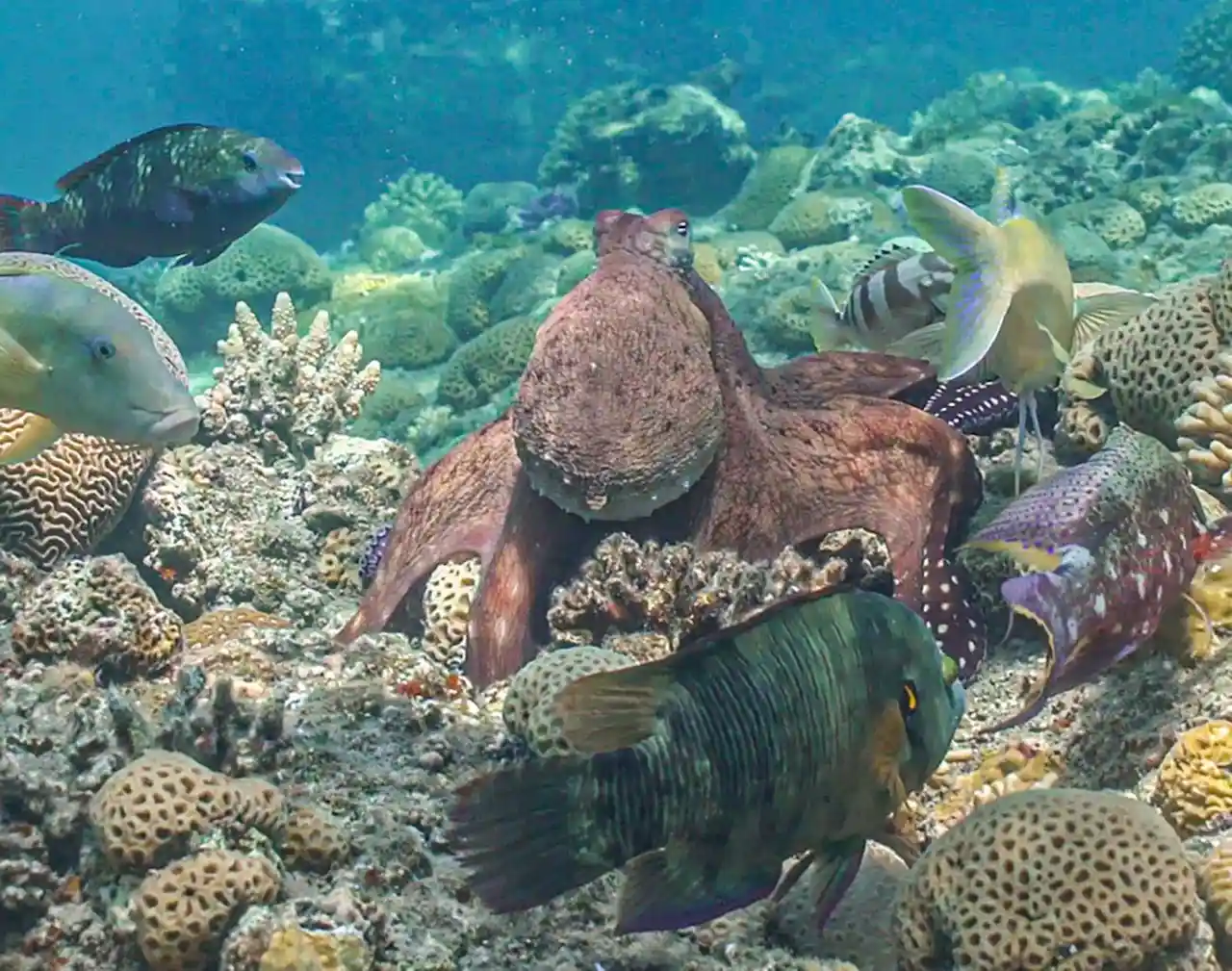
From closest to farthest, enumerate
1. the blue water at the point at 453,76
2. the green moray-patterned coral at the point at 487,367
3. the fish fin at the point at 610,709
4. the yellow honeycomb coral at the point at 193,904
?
the fish fin at the point at 610,709 < the yellow honeycomb coral at the point at 193,904 < the green moray-patterned coral at the point at 487,367 < the blue water at the point at 453,76

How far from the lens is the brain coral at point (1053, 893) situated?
2.38 m

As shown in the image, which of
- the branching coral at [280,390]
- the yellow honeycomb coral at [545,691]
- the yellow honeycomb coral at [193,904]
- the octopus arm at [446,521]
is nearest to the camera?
the yellow honeycomb coral at [193,904]

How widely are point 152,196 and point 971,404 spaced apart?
4326 millimetres

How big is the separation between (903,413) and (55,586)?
3.80m

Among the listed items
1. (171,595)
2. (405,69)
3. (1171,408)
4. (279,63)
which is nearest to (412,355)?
(171,595)

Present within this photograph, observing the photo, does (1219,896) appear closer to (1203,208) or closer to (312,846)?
(312,846)

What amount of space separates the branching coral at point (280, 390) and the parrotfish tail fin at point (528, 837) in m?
5.82

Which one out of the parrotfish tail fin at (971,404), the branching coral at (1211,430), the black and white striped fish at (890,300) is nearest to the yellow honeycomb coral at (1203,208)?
the black and white striped fish at (890,300)

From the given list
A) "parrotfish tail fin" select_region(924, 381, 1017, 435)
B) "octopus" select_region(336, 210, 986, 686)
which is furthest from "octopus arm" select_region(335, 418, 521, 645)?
"parrotfish tail fin" select_region(924, 381, 1017, 435)

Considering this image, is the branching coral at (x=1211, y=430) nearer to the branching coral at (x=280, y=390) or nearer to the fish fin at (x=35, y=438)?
the fish fin at (x=35, y=438)

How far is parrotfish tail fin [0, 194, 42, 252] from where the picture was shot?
497cm

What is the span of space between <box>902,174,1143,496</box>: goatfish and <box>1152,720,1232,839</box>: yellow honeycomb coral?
1227 millimetres

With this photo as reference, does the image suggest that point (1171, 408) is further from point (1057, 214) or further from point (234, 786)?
point (1057, 214)

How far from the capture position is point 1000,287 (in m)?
3.15
